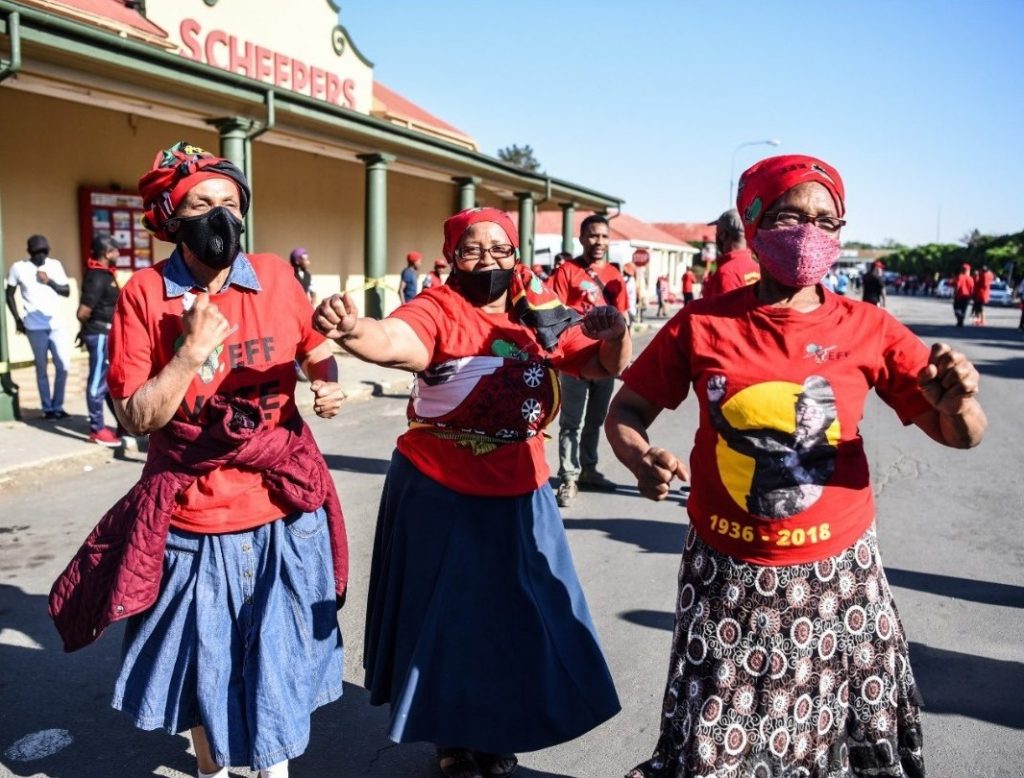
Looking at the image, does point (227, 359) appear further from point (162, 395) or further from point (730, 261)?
point (730, 261)

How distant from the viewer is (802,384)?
220 centimetres

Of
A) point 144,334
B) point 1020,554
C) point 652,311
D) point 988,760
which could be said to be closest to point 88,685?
point 144,334

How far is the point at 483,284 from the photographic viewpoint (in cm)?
289

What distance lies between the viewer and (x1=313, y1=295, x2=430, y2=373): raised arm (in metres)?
2.40

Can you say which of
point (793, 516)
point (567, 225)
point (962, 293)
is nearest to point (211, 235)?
point (793, 516)

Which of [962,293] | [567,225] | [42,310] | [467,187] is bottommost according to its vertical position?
[42,310]

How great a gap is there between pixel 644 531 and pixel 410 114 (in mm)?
18752

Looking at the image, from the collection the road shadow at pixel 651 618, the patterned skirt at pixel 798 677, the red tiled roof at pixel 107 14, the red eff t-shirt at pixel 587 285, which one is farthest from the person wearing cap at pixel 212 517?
the red tiled roof at pixel 107 14

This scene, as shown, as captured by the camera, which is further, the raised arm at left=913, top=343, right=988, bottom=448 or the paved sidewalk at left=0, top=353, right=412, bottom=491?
the paved sidewalk at left=0, top=353, right=412, bottom=491

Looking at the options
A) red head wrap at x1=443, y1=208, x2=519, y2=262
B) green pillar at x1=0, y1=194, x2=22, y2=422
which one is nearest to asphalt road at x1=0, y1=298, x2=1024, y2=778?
green pillar at x1=0, y1=194, x2=22, y2=422

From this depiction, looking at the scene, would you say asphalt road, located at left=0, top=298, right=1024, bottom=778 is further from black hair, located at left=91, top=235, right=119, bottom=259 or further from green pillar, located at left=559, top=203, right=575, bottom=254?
green pillar, located at left=559, top=203, right=575, bottom=254

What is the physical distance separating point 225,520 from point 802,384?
1.65 metres

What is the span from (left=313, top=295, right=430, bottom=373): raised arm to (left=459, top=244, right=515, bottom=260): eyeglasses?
34cm

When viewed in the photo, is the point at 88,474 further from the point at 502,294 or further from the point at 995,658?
the point at 995,658
